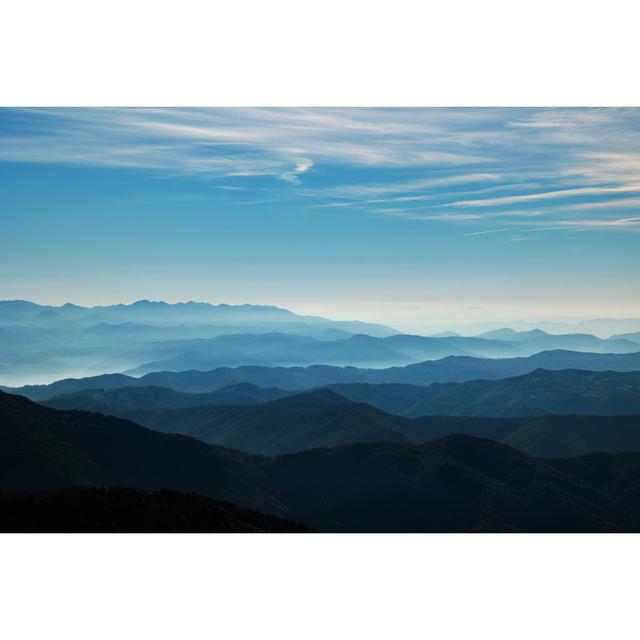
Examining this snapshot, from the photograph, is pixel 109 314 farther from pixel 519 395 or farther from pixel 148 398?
pixel 519 395

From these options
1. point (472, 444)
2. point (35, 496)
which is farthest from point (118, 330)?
point (35, 496)

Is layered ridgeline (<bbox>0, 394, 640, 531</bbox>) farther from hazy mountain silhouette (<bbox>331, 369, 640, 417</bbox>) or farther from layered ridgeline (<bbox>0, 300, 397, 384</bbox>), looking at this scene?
hazy mountain silhouette (<bbox>331, 369, 640, 417</bbox>)

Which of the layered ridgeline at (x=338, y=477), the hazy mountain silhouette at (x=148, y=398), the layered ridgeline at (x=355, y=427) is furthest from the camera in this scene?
the hazy mountain silhouette at (x=148, y=398)

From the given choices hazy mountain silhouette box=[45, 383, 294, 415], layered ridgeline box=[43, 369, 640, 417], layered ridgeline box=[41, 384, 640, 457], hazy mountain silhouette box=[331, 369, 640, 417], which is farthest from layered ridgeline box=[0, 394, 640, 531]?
hazy mountain silhouette box=[331, 369, 640, 417]

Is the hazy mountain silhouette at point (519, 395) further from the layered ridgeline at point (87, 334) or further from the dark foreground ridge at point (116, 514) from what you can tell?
the dark foreground ridge at point (116, 514)

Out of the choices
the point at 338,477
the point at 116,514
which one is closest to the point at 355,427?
the point at 338,477

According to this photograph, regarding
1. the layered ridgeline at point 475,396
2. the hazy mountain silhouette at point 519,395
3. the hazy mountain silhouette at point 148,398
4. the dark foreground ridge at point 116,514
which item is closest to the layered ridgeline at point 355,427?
the hazy mountain silhouette at point 148,398
